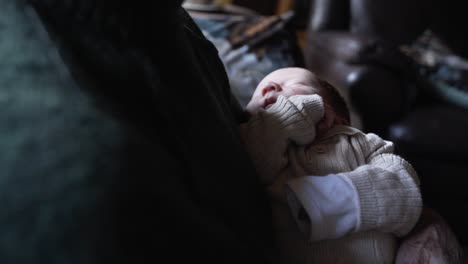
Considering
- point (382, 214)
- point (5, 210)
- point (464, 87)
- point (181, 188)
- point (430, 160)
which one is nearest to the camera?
point (5, 210)

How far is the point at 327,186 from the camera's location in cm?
75

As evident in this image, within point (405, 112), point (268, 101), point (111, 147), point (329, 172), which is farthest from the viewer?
point (405, 112)

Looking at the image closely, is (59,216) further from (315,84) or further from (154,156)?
(315,84)

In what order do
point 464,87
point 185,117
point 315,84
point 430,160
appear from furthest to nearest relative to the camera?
point 464,87, point 430,160, point 315,84, point 185,117

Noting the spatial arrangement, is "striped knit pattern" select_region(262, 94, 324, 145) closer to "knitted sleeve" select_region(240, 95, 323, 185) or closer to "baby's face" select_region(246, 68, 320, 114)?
"knitted sleeve" select_region(240, 95, 323, 185)

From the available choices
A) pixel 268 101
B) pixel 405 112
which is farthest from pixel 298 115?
pixel 405 112

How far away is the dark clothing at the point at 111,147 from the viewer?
0.34 metres

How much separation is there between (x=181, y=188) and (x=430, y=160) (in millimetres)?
1711

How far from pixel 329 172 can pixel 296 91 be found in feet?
0.88

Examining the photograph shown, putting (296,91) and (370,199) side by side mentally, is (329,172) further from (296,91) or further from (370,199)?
(296,91)

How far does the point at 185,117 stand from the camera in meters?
0.57

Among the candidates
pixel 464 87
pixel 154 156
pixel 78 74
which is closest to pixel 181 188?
pixel 154 156

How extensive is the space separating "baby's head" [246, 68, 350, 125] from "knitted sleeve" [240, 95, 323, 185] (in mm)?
104

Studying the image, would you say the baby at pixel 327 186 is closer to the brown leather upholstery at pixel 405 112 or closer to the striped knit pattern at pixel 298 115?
the striped knit pattern at pixel 298 115
